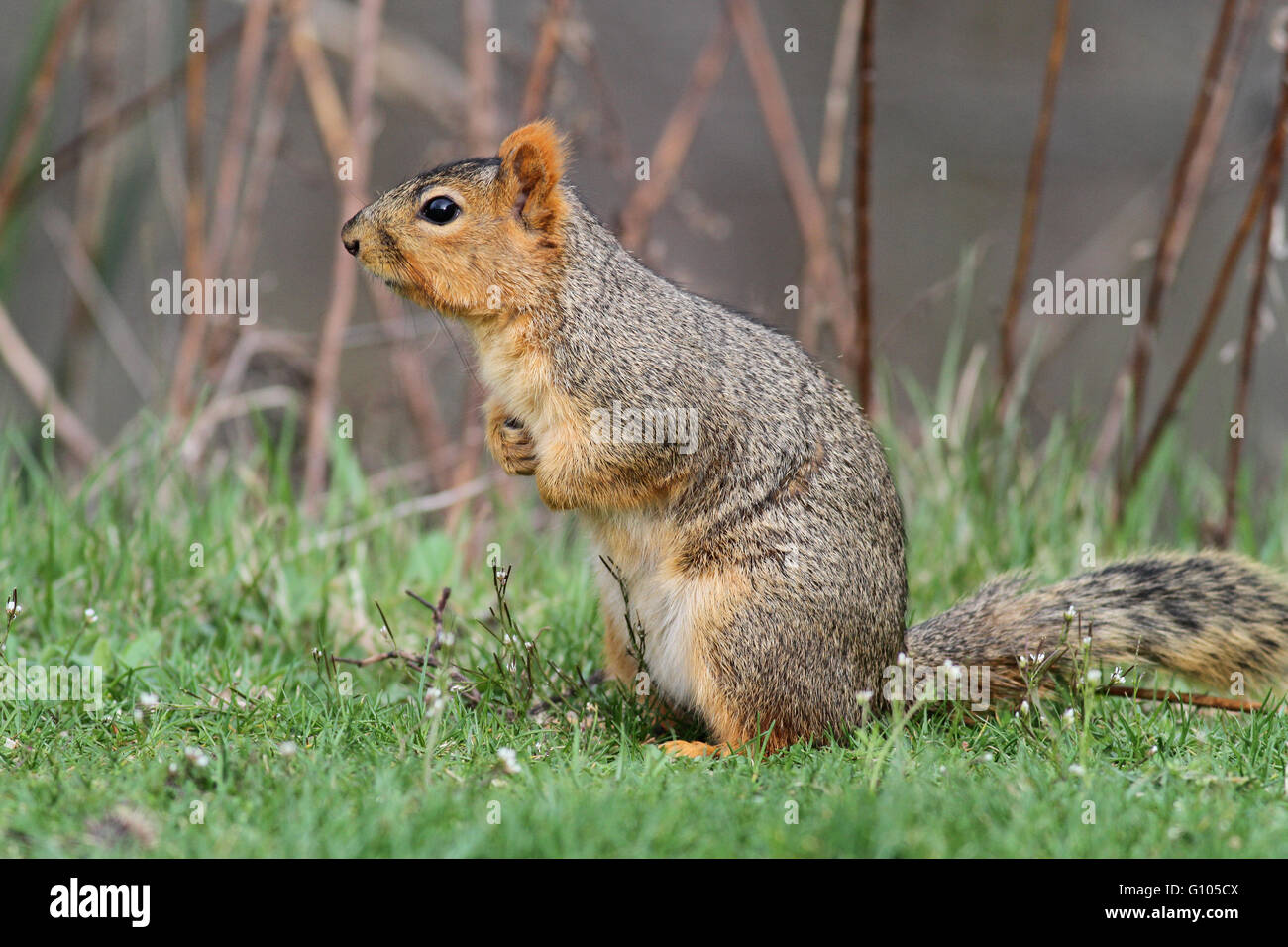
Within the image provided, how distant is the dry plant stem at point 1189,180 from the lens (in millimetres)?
5039

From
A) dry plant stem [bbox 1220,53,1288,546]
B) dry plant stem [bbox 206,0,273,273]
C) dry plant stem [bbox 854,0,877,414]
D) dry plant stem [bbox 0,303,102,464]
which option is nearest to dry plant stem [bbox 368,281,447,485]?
dry plant stem [bbox 206,0,273,273]

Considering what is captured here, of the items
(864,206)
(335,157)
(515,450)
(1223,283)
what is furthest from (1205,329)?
(335,157)

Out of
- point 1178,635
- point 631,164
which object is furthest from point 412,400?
point 1178,635

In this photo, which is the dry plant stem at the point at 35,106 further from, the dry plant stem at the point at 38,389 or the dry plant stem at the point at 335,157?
the dry plant stem at the point at 335,157

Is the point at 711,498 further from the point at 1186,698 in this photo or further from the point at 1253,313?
the point at 1253,313

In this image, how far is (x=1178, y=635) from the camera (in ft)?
11.8

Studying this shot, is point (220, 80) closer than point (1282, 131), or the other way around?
point (1282, 131)

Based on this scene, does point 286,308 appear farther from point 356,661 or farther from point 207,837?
point 207,837

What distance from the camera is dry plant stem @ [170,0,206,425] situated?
19.2 feet

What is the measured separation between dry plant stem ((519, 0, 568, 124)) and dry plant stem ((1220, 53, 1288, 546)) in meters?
2.87

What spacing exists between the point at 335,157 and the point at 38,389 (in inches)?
68.2

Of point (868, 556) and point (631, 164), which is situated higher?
point (631, 164)

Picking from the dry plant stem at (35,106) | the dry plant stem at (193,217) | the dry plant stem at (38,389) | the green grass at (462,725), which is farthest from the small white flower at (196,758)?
the dry plant stem at (35,106)

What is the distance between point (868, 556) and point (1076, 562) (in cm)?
167
